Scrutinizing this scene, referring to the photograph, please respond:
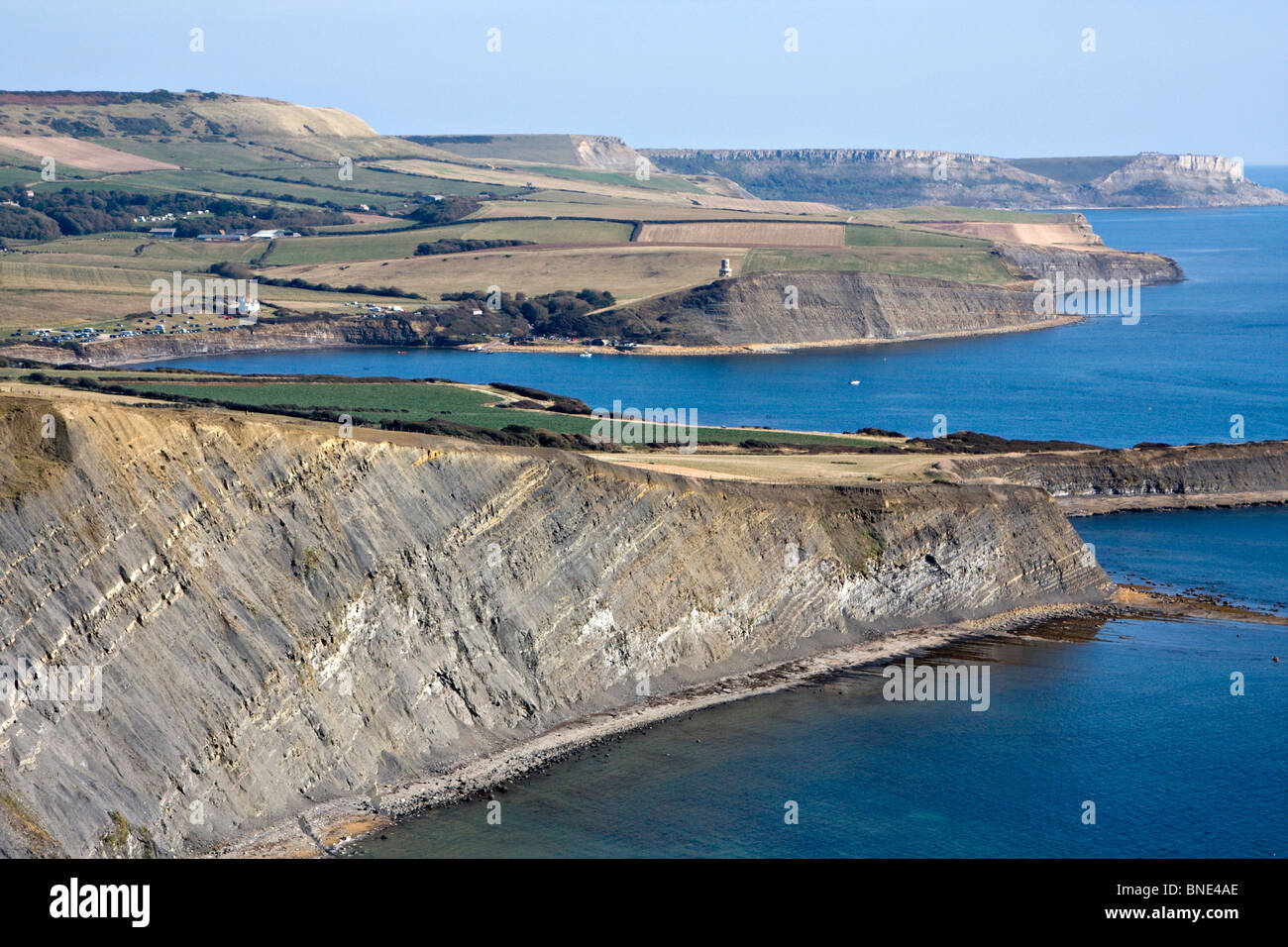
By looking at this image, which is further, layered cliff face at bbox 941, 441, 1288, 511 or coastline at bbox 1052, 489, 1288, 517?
layered cliff face at bbox 941, 441, 1288, 511

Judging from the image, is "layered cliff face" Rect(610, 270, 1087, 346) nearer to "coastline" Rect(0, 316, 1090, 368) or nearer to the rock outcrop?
the rock outcrop

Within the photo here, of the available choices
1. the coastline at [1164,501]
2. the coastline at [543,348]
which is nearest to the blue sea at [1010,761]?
the coastline at [1164,501]

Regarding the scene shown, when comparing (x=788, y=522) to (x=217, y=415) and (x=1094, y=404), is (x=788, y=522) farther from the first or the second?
(x=1094, y=404)

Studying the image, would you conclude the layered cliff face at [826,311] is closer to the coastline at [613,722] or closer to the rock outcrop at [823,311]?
the rock outcrop at [823,311]

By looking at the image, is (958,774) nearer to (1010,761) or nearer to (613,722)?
(1010,761)

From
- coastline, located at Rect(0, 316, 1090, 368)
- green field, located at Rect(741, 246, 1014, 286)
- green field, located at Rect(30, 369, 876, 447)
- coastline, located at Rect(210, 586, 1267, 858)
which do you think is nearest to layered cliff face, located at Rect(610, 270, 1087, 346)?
coastline, located at Rect(0, 316, 1090, 368)
